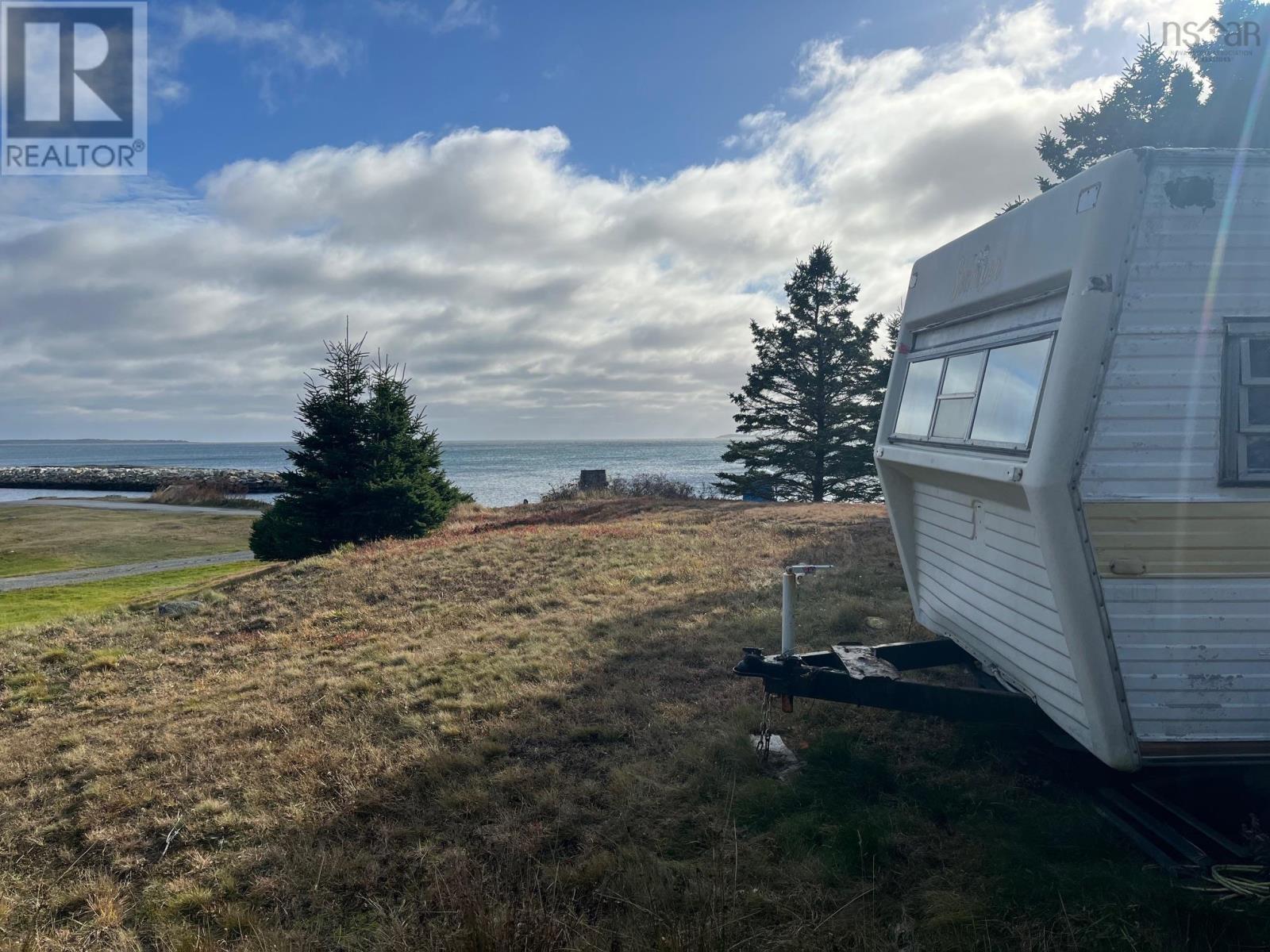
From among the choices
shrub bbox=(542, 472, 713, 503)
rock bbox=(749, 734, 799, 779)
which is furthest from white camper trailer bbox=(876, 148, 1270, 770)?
shrub bbox=(542, 472, 713, 503)

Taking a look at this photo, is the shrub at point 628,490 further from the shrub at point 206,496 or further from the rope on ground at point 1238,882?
the rope on ground at point 1238,882

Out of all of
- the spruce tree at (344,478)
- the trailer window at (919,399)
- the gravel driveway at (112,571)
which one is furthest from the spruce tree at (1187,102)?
the gravel driveway at (112,571)

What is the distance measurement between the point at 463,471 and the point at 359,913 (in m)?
70.2

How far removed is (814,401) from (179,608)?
2331cm

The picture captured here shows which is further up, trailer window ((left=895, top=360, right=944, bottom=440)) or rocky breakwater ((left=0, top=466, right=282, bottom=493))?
trailer window ((left=895, top=360, right=944, bottom=440))

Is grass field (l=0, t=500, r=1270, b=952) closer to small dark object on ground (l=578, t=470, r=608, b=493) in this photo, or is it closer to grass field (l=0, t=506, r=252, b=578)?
grass field (l=0, t=506, r=252, b=578)

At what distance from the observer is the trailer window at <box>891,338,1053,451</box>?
3445mm

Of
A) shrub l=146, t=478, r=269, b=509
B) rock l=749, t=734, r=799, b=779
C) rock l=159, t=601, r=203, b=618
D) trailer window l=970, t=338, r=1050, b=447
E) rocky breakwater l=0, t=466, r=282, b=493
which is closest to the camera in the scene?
trailer window l=970, t=338, r=1050, b=447

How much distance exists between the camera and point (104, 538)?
82.3 feet

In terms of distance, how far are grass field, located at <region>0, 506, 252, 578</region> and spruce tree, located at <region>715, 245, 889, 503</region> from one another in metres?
20.1

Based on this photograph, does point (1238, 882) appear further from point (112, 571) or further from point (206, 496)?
→ point (206, 496)

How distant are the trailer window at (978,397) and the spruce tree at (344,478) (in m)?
15.1

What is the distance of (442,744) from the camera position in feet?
17.8

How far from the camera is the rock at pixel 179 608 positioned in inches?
448
